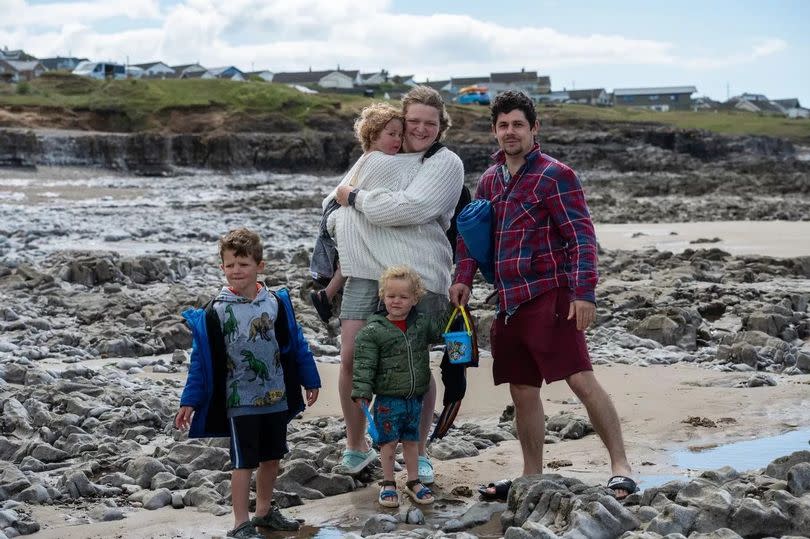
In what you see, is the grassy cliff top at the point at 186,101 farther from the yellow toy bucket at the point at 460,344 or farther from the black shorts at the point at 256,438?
the black shorts at the point at 256,438

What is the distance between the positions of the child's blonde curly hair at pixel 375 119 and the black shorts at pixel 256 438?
5.43ft

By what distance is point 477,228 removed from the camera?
18.1 ft

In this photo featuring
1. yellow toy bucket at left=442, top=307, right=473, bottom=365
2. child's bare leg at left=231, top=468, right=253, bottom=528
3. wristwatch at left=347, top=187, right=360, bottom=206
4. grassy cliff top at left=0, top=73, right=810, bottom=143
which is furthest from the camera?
grassy cliff top at left=0, top=73, right=810, bottom=143

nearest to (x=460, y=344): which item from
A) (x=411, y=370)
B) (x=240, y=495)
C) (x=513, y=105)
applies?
(x=411, y=370)

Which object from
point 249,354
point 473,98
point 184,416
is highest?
point 473,98

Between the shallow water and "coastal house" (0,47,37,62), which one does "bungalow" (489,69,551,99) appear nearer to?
"coastal house" (0,47,37,62)

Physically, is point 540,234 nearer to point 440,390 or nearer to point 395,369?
point 395,369

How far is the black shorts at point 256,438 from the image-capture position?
5020 millimetres

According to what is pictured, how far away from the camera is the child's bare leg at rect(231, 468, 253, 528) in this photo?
4.98 metres

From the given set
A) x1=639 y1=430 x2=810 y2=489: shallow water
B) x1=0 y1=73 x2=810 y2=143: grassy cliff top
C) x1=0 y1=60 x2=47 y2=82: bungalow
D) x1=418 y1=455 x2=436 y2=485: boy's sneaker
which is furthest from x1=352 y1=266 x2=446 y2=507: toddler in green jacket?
x1=0 y1=60 x2=47 y2=82: bungalow

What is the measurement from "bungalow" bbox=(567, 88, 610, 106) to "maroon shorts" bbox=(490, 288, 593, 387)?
119 m

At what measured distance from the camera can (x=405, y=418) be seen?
5.55m

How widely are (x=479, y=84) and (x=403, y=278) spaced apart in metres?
120

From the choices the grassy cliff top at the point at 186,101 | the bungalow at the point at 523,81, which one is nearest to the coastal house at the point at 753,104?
the bungalow at the point at 523,81
